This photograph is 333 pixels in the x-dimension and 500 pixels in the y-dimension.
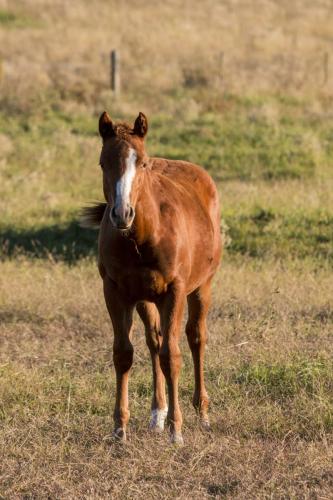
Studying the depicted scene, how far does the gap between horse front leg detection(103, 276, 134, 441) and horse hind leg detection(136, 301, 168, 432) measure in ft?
0.67

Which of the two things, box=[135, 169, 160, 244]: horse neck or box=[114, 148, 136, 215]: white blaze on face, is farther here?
box=[135, 169, 160, 244]: horse neck

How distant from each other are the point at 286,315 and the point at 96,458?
11.8 ft

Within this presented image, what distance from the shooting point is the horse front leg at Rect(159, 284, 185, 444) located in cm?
615

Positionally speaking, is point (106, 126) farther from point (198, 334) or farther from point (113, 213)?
point (198, 334)

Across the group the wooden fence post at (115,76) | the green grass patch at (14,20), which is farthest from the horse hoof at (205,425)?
the green grass patch at (14,20)

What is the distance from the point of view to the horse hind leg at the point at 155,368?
652 centimetres

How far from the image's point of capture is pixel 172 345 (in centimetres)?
625

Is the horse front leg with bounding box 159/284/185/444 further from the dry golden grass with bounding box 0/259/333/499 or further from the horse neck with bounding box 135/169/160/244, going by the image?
the horse neck with bounding box 135/169/160/244

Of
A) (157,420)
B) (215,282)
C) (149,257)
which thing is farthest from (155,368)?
(215,282)

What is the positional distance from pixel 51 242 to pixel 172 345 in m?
7.04

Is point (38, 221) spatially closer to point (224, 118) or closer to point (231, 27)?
point (224, 118)

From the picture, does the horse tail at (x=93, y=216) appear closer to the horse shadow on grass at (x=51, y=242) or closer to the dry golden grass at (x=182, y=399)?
the dry golden grass at (x=182, y=399)

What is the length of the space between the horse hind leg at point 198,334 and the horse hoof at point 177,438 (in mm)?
656

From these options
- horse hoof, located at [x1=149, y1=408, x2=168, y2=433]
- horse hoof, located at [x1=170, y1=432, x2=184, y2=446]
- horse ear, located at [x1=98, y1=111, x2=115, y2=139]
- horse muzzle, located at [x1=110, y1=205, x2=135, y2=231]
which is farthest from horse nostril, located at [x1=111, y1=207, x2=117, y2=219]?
horse hoof, located at [x1=149, y1=408, x2=168, y2=433]
